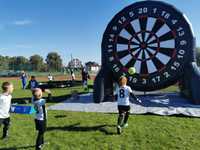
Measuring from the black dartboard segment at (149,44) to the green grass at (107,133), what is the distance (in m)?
3.63

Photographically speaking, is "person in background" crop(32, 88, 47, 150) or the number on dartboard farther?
the number on dartboard

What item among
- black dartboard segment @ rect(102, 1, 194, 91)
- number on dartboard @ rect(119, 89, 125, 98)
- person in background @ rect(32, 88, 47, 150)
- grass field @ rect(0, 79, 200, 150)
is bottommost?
grass field @ rect(0, 79, 200, 150)

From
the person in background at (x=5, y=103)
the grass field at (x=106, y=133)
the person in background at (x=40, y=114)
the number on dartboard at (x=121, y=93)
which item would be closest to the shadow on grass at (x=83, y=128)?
the grass field at (x=106, y=133)

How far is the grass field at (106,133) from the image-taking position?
272 inches

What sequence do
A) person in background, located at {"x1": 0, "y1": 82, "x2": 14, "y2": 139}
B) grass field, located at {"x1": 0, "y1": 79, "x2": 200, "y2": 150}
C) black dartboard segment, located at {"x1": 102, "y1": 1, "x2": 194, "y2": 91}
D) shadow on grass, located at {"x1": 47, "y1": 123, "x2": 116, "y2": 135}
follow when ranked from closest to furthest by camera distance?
grass field, located at {"x1": 0, "y1": 79, "x2": 200, "y2": 150}, person in background, located at {"x1": 0, "y1": 82, "x2": 14, "y2": 139}, shadow on grass, located at {"x1": 47, "y1": 123, "x2": 116, "y2": 135}, black dartboard segment, located at {"x1": 102, "y1": 1, "x2": 194, "y2": 91}

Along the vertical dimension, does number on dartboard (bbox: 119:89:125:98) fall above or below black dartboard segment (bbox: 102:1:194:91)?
below

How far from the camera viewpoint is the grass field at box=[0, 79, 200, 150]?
691 centimetres

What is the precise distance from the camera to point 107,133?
7.89 m

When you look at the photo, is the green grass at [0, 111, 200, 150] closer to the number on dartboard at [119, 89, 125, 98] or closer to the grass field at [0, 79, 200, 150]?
the grass field at [0, 79, 200, 150]

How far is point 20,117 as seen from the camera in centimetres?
1021

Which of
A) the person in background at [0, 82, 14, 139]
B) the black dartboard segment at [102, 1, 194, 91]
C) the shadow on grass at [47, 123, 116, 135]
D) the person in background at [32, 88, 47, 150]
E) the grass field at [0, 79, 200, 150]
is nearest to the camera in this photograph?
the person in background at [32, 88, 47, 150]

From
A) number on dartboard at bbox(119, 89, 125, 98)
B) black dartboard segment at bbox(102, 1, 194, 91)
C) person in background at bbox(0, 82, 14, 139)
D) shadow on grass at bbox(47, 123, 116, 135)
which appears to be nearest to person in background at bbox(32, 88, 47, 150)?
person in background at bbox(0, 82, 14, 139)

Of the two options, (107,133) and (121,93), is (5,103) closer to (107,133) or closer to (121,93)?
(107,133)

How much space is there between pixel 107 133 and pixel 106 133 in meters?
0.03
